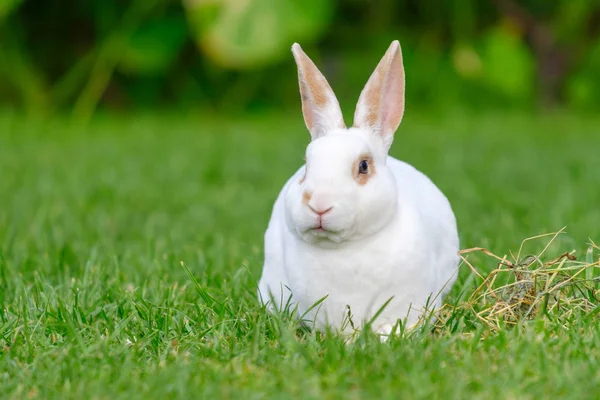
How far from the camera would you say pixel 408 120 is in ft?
22.2

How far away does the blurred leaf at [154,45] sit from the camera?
6887 millimetres

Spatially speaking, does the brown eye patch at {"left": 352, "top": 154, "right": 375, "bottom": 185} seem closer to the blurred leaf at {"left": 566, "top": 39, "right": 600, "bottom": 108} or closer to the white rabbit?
the white rabbit

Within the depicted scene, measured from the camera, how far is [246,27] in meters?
6.33

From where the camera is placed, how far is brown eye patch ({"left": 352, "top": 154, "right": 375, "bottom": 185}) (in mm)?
2045

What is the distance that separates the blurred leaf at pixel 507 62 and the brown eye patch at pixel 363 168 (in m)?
5.16

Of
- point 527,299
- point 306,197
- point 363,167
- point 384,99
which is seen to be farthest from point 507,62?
point 306,197

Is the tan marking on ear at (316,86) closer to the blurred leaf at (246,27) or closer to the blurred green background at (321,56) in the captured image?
the blurred leaf at (246,27)

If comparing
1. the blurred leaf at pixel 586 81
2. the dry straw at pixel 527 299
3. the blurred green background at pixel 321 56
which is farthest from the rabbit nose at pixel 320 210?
the blurred leaf at pixel 586 81

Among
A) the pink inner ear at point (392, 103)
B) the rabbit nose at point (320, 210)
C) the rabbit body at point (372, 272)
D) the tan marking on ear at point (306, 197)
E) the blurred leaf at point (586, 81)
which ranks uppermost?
the pink inner ear at point (392, 103)

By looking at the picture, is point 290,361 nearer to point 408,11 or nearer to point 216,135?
point 216,135

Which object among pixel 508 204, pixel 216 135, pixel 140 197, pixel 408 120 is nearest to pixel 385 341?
pixel 508 204

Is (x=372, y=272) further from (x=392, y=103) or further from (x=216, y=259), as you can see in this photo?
(x=216, y=259)

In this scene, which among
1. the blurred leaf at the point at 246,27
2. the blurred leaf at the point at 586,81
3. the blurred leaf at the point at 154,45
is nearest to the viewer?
the blurred leaf at the point at 246,27

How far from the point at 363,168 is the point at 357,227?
0.13m
